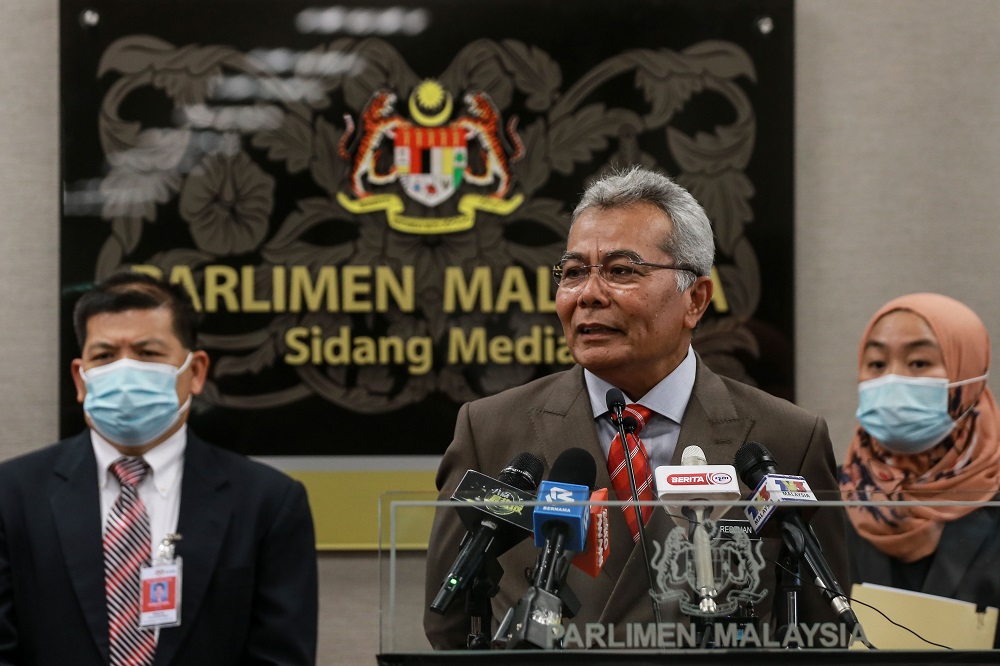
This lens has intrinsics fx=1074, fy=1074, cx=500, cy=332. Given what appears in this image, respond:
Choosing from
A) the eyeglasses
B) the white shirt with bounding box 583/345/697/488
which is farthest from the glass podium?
the eyeglasses

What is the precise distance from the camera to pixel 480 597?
1.20 meters

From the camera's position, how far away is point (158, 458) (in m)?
2.28

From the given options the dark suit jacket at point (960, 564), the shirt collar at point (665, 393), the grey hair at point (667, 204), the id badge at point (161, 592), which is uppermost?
the grey hair at point (667, 204)

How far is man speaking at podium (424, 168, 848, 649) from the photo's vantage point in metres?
1.72

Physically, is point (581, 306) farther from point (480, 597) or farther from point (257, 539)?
point (257, 539)

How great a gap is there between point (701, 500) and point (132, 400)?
1.54 metres

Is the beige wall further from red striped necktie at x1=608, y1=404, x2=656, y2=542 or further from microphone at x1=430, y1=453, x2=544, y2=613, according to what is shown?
microphone at x1=430, y1=453, x2=544, y2=613

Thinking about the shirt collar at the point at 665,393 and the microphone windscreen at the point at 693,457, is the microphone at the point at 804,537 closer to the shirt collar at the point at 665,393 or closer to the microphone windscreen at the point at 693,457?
the microphone windscreen at the point at 693,457

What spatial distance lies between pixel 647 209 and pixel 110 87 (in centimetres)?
233

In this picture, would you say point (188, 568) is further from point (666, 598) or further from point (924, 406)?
point (924, 406)

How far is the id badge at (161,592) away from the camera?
2.03 meters

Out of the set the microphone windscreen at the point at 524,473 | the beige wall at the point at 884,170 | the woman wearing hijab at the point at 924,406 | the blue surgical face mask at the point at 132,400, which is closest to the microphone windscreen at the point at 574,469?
the microphone windscreen at the point at 524,473

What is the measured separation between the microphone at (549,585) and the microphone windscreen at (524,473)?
0.15 meters

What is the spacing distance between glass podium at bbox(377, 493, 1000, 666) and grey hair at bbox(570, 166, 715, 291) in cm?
72
